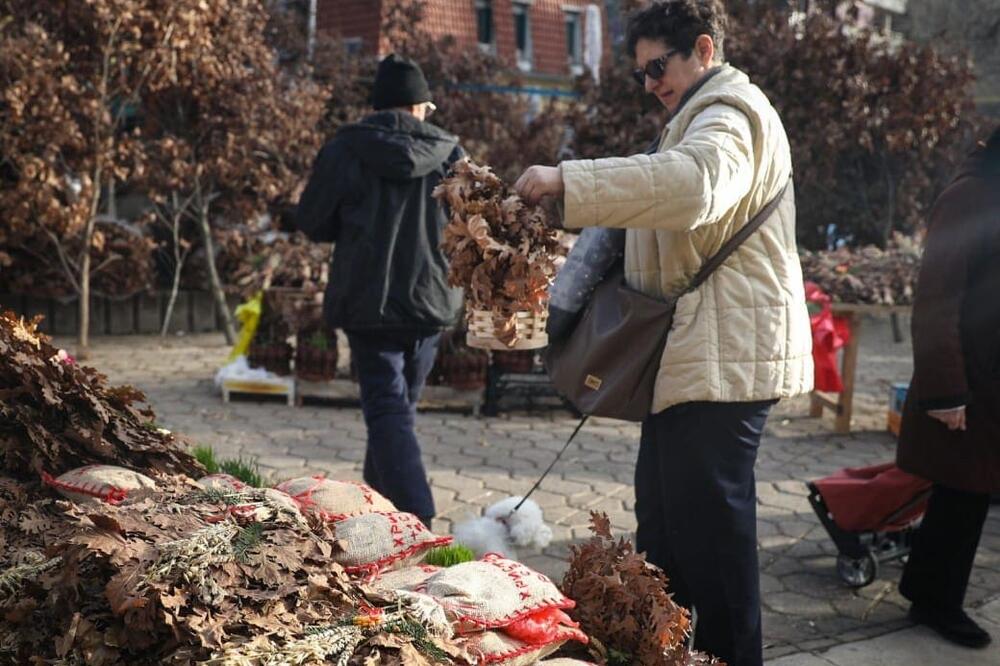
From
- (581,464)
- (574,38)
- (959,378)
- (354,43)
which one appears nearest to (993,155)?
(959,378)

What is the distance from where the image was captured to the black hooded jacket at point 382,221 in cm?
455

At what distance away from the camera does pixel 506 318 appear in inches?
120

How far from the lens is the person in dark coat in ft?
12.9

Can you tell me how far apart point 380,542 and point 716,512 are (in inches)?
39.1

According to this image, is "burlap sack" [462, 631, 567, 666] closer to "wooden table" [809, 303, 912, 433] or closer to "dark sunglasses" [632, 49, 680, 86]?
"dark sunglasses" [632, 49, 680, 86]

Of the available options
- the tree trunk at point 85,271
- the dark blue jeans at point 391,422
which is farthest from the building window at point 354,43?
the dark blue jeans at point 391,422

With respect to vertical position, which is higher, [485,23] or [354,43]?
[485,23]

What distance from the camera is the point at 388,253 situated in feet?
15.1

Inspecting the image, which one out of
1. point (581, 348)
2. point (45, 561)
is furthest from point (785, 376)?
point (45, 561)

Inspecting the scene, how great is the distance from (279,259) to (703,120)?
23.1 feet

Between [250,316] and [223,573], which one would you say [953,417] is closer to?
[223,573]

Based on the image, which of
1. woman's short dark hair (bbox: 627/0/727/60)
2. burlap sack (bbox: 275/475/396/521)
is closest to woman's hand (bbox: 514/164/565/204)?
woman's short dark hair (bbox: 627/0/727/60)

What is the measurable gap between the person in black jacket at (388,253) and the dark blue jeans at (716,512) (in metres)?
1.69

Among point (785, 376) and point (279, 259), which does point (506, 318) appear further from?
point (279, 259)
